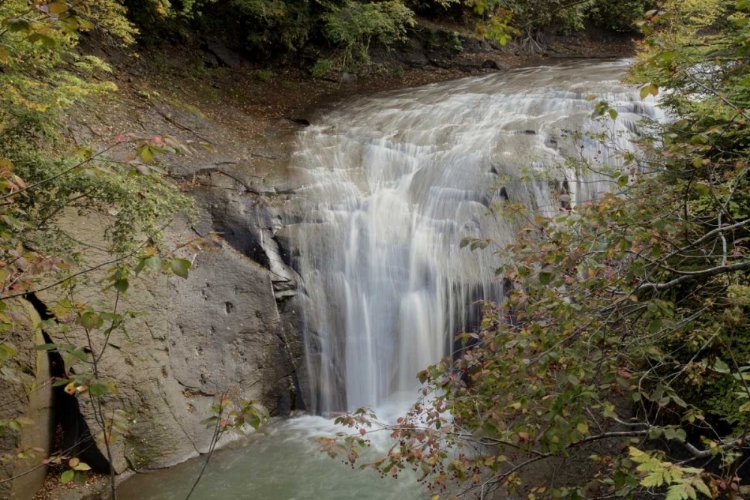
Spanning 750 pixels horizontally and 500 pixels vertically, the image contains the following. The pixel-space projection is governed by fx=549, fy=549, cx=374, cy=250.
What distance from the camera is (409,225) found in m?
8.83

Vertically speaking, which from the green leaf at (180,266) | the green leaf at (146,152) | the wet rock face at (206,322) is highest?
the green leaf at (146,152)

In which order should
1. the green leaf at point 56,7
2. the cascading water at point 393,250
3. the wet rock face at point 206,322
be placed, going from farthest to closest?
the cascading water at point 393,250 → the wet rock face at point 206,322 → the green leaf at point 56,7

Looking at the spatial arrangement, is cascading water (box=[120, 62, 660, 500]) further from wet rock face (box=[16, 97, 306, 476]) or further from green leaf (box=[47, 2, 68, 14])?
green leaf (box=[47, 2, 68, 14])

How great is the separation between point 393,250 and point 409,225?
1.71 ft

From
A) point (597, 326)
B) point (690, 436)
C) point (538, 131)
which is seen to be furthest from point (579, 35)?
point (597, 326)

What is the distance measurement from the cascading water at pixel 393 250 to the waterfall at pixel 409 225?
2cm

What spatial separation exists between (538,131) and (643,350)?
23.1 feet

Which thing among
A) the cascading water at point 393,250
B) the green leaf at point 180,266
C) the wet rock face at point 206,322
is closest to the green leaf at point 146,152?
the green leaf at point 180,266

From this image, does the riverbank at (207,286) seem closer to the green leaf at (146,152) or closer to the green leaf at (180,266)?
the green leaf at (146,152)

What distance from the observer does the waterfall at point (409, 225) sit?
8.16 metres

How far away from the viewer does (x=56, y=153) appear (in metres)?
6.36

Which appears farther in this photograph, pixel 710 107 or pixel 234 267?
pixel 234 267

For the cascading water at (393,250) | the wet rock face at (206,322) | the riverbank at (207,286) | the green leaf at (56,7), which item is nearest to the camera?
the green leaf at (56,7)

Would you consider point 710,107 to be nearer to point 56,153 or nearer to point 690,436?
point 690,436
